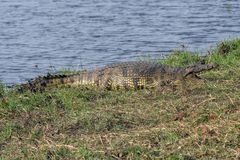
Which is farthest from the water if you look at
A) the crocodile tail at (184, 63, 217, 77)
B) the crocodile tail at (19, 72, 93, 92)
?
the crocodile tail at (184, 63, 217, 77)

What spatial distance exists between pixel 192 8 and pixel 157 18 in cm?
212

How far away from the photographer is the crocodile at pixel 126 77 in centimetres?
955

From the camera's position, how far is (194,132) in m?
6.43

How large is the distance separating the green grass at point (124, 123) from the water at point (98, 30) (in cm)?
380

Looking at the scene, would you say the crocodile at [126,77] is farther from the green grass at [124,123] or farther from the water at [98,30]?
the water at [98,30]

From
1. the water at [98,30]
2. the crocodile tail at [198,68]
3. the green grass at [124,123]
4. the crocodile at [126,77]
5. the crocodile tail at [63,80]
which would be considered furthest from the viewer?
the water at [98,30]

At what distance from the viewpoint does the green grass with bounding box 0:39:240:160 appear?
6.17 metres

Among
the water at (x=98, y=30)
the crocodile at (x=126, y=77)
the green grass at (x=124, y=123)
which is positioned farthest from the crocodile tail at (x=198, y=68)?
the water at (x=98, y=30)

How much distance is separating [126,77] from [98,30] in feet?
25.5

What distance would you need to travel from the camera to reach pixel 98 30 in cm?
1752

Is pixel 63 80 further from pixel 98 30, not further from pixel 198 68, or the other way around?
pixel 98 30

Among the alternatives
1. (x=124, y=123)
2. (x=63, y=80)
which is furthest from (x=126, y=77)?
(x=124, y=123)

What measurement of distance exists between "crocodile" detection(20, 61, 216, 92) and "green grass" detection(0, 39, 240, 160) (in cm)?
30

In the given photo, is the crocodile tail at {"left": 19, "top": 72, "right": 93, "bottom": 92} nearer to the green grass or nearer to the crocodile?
the crocodile
